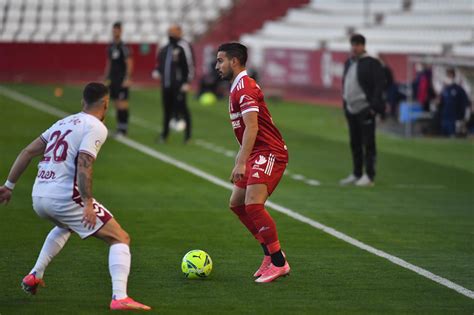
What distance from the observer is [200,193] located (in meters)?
15.5

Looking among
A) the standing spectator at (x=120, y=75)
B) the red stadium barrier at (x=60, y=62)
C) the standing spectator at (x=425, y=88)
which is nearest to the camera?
the standing spectator at (x=120, y=75)

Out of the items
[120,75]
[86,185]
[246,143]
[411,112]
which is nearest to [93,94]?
[86,185]

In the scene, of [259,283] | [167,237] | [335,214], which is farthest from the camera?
[335,214]

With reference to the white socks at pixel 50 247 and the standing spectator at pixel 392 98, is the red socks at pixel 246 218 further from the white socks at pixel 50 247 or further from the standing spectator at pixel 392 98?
the standing spectator at pixel 392 98

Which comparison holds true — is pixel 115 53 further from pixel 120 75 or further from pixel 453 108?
pixel 453 108

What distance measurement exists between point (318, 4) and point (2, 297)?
36288mm

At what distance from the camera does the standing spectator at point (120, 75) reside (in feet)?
75.6

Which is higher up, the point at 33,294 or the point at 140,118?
the point at 33,294

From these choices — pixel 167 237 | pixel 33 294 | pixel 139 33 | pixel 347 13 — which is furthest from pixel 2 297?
pixel 139 33

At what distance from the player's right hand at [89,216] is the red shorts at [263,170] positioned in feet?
5.80

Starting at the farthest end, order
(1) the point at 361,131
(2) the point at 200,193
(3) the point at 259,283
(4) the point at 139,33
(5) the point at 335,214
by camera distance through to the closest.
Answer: (4) the point at 139,33
(1) the point at 361,131
(2) the point at 200,193
(5) the point at 335,214
(3) the point at 259,283

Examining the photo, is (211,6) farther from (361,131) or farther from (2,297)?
(2,297)

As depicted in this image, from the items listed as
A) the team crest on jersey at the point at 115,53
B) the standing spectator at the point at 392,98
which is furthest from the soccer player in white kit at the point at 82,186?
the standing spectator at the point at 392,98

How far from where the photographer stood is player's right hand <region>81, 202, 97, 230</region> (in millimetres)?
8141
